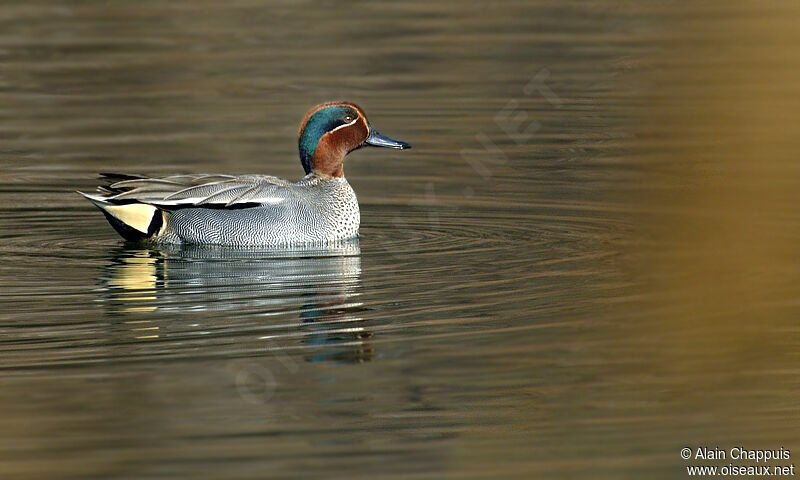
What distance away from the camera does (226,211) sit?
1094 centimetres

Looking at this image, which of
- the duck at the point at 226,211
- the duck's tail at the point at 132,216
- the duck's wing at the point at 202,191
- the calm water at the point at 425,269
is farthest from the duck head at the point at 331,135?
the duck's tail at the point at 132,216

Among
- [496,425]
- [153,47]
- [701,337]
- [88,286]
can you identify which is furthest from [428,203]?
[153,47]

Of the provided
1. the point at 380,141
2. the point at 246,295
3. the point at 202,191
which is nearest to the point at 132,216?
the point at 202,191

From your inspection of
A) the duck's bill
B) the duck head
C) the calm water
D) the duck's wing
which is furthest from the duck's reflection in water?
the duck's bill

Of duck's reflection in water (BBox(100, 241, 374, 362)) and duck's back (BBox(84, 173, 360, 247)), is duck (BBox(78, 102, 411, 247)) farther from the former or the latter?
duck's reflection in water (BBox(100, 241, 374, 362))

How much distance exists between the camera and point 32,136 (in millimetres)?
14836

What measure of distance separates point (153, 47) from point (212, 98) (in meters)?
3.19

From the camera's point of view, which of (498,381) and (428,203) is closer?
(498,381)

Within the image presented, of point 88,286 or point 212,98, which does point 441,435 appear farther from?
point 212,98

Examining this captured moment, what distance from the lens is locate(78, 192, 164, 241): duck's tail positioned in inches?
431

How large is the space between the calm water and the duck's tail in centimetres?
20

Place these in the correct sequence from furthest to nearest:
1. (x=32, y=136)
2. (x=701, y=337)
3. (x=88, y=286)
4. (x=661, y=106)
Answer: (x=661, y=106)
(x=32, y=136)
(x=88, y=286)
(x=701, y=337)

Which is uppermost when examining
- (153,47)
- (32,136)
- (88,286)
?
(153,47)

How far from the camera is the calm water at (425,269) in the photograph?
6758 millimetres
